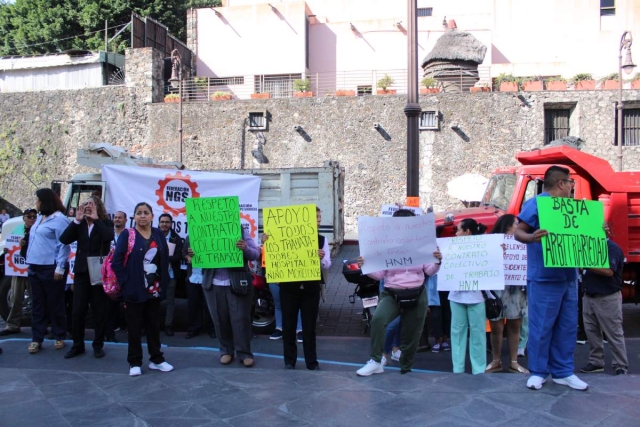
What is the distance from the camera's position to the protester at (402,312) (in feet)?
17.7

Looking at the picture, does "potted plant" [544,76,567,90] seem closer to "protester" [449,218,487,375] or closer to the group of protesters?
the group of protesters

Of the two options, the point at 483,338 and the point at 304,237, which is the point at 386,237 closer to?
the point at 304,237

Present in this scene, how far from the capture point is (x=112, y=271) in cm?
563

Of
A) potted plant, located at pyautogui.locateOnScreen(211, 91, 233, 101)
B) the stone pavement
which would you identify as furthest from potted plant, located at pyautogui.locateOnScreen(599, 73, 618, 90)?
the stone pavement

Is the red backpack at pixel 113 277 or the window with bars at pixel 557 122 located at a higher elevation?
→ the window with bars at pixel 557 122

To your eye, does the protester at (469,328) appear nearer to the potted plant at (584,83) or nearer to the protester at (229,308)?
the protester at (229,308)

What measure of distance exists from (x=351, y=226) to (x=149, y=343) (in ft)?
51.6

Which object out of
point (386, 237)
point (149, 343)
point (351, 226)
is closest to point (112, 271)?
point (149, 343)

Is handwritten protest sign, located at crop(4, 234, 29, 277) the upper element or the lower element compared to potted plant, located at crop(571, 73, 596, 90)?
lower

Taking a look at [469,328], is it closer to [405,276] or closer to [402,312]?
[402,312]

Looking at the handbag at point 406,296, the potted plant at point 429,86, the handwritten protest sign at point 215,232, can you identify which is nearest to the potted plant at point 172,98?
the potted plant at point 429,86

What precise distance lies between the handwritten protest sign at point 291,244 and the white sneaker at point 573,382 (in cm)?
248

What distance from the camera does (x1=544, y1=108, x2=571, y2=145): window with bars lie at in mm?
20469

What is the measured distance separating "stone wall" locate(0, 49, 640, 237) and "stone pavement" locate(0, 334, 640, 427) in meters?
15.9
